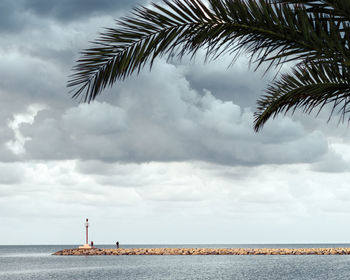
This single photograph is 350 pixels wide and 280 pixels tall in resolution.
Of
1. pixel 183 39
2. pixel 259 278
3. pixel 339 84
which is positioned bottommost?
pixel 259 278

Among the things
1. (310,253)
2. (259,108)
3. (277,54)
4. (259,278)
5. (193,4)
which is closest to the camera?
(193,4)

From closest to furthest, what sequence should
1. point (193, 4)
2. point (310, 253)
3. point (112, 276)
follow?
1. point (193, 4)
2. point (112, 276)
3. point (310, 253)

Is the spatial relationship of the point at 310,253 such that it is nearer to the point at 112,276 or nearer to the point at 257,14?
the point at 112,276

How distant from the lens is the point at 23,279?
5244 cm

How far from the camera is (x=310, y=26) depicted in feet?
17.5

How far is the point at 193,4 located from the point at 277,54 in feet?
3.54

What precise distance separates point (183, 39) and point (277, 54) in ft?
3.39

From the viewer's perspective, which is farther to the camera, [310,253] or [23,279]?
[310,253]

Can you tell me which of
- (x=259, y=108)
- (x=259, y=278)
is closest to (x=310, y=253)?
(x=259, y=278)

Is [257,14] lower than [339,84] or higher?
higher

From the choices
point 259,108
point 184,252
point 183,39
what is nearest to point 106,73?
point 183,39

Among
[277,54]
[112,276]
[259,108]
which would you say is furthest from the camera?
[112,276]

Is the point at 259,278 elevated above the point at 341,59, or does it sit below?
below

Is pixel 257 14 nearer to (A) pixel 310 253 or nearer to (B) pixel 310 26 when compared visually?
(B) pixel 310 26
